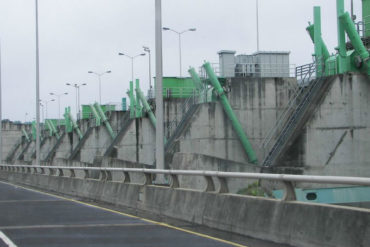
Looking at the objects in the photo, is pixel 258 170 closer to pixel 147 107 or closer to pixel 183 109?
pixel 183 109

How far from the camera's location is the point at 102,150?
71.1 meters

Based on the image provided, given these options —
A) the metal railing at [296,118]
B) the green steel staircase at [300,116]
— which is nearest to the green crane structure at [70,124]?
the metal railing at [296,118]

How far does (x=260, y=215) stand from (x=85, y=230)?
3.85m

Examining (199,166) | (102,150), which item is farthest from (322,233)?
(102,150)

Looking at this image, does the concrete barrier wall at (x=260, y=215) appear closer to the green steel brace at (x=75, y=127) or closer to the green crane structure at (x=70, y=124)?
the green steel brace at (x=75, y=127)

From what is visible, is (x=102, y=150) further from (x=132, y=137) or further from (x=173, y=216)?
(x=173, y=216)

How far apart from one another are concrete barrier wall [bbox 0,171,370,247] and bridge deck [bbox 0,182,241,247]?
75 centimetres

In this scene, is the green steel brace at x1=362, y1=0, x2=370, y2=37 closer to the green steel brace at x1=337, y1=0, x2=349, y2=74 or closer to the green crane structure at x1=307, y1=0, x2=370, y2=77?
the green crane structure at x1=307, y1=0, x2=370, y2=77

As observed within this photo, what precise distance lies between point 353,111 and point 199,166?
27.8 feet

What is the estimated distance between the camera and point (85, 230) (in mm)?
12688

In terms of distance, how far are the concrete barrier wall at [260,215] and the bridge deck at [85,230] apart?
0.75 meters

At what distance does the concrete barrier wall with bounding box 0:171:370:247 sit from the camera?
8503mm

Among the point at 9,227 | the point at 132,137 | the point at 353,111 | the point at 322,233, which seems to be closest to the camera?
the point at 322,233

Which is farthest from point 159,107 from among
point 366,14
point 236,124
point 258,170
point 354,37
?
point 366,14
